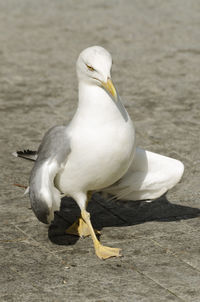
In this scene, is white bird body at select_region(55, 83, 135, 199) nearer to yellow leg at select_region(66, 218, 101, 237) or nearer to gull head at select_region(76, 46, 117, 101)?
gull head at select_region(76, 46, 117, 101)

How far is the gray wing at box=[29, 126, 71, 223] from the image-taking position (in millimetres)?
6539

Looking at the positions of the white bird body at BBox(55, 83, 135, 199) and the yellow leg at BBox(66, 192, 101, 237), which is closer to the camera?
the white bird body at BBox(55, 83, 135, 199)

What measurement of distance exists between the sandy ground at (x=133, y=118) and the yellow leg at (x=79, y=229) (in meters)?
0.09

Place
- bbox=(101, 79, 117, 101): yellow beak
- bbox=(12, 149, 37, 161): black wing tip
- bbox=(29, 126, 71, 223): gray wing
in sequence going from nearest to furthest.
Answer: bbox=(101, 79, 117, 101): yellow beak
bbox=(29, 126, 71, 223): gray wing
bbox=(12, 149, 37, 161): black wing tip

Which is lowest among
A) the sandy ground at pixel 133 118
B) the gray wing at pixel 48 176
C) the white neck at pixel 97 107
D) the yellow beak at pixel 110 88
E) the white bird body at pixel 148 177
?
the sandy ground at pixel 133 118

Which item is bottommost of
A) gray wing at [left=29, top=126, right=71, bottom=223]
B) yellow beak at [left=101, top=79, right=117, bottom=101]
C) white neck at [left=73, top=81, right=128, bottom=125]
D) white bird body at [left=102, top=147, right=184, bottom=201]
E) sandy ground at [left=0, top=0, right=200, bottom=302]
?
sandy ground at [left=0, top=0, right=200, bottom=302]

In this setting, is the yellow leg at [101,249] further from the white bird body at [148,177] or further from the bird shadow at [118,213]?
the white bird body at [148,177]

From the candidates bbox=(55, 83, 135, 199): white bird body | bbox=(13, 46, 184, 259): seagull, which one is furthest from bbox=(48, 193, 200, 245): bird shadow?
bbox=(55, 83, 135, 199): white bird body

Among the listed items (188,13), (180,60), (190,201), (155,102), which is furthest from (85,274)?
(188,13)

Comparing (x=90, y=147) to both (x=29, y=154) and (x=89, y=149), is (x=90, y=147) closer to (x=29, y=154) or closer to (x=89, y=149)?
(x=89, y=149)

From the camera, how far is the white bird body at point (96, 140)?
259 inches

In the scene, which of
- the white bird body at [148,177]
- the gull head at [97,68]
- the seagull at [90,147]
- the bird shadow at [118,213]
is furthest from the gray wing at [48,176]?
the white bird body at [148,177]

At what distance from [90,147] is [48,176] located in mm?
461

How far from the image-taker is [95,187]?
6902mm
